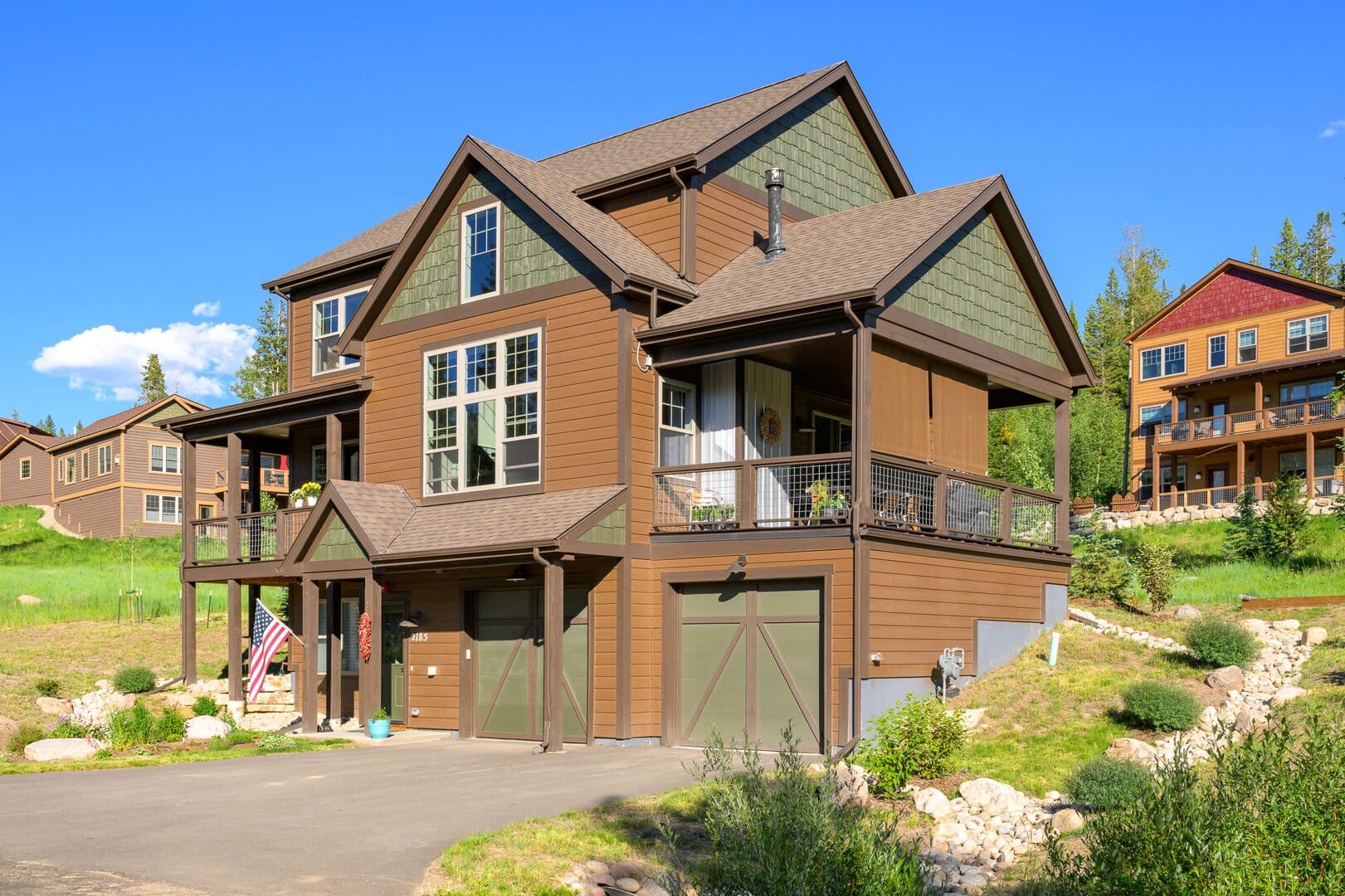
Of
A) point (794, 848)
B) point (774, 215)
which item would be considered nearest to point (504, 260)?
point (774, 215)

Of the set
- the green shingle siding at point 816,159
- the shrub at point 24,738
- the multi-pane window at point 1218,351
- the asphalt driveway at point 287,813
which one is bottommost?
the shrub at point 24,738

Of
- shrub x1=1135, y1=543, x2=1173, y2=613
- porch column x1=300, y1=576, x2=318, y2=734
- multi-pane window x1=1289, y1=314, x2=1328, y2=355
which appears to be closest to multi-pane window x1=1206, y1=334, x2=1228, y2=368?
multi-pane window x1=1289, y1=314, x2=1328, y2=355

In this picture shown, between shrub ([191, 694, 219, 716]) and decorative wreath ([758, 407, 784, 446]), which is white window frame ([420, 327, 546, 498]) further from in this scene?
shrub ([191, 694, 219, 716])

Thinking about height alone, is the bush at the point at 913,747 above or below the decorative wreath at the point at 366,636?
below

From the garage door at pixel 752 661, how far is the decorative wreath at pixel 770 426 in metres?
2.94

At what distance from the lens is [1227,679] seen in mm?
16609

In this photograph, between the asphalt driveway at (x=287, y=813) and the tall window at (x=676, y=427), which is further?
the tall window at (x=676, y=427)

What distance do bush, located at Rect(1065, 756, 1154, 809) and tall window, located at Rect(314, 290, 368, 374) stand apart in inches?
689

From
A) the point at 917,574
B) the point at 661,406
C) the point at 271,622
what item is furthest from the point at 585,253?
the point at 271,622

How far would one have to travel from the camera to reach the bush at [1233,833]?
725 cm

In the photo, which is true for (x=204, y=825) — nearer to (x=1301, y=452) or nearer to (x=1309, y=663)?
(x=1309, y=663)

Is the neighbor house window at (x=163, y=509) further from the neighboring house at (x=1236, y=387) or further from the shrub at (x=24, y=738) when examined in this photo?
the neighboring house at (x=1236, y=387)

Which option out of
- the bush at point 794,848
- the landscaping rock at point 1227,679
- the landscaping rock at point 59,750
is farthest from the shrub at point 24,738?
the landscaping rock at point 1227,679

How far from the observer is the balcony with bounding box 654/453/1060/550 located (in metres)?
17.2
